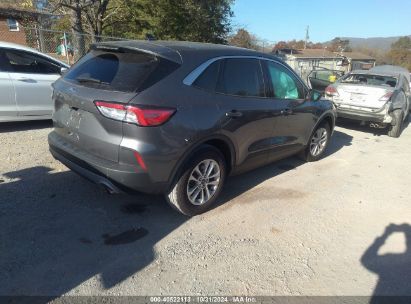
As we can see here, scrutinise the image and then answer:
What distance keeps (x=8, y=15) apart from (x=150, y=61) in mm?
32048

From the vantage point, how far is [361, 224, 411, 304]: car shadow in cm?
296

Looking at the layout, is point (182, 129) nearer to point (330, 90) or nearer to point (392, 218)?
point (392, 218)

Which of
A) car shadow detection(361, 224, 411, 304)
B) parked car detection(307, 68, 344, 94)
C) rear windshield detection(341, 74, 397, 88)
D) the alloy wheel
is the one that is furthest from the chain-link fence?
car shadow detection(361, 224, 411, 304)

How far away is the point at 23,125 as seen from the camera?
6895 mm

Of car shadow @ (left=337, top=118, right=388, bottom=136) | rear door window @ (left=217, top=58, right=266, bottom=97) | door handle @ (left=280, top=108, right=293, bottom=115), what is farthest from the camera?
car shadow @ (left=337, top=118, right=388, bottom=136)

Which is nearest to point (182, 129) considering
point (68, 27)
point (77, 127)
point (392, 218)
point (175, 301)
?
point (77, 127)

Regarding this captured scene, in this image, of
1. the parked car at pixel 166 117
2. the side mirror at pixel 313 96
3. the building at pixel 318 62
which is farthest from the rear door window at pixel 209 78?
the building at pixel 318 62

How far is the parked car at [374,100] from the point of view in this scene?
8.29m

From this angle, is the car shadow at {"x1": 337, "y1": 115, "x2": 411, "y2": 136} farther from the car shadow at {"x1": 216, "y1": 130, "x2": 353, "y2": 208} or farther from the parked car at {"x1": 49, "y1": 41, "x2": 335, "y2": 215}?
the parked car at {"x1": 49, "y1": 41, "x2": 335, "y2": 215}

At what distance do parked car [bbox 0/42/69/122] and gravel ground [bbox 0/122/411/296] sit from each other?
4.24ft

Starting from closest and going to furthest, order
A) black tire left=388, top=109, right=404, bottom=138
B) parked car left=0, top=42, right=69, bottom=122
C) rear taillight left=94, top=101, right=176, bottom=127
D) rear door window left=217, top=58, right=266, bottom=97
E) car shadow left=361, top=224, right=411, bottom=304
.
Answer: car shadow left=361, top=224, right=411, bottom=304
rear taillight left=94, top=101, right=176, bottom=127
rear door window left=217, top=58, right=266, bottom=97
parked car left=0, top=42, right=69, bottom=122
black tire left=388, top=109, right=404, bottom=138

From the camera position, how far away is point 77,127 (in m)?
3.48

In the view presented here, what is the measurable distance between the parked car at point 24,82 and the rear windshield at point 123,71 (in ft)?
8.90

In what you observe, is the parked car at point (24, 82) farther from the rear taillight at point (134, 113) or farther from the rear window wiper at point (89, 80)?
the rear taillight at point (134, 113)
